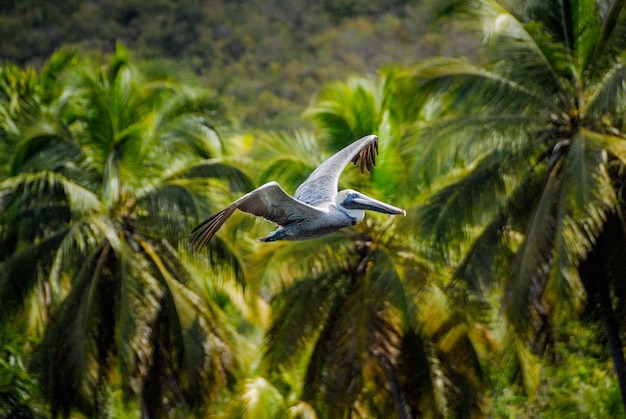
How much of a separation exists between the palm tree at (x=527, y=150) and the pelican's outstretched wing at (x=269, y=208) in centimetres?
372

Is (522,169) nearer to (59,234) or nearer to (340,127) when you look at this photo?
(340,127)

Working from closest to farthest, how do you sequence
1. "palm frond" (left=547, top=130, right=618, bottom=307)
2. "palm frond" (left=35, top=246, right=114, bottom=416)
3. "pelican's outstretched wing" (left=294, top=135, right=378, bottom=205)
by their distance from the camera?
1. "pelican's outstretched wing" (left=294, top=135, right=378, bottom=205)
2. "palm frond" (left=547, top=130, right=618, bottom=307)
3. "palm frond" (left=35, top=246, right=114, bottom=416)

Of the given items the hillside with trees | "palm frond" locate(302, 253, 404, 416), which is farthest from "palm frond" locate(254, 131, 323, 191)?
the hillside with trees

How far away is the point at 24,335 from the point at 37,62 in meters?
36.2

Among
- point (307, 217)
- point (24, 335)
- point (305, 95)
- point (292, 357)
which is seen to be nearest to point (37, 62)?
point (305, 95)

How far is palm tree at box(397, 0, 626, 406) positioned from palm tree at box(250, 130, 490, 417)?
723 millimetres

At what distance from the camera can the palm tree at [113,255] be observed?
13047mm

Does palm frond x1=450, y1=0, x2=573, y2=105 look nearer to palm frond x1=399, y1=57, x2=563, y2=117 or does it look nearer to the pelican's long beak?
palm frond x1=399, y1=57, x2=563, y2=117

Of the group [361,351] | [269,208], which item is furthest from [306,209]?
[361,351]

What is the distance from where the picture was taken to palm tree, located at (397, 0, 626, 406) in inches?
444

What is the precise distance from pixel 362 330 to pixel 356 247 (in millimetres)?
1320

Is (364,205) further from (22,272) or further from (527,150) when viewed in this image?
(22,272)

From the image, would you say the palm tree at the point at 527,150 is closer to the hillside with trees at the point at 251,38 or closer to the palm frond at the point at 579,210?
the palm frond at the point at 579,210

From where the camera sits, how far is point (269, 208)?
8203mm
